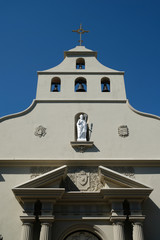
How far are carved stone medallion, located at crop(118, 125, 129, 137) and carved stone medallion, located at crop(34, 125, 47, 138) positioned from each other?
132 inches

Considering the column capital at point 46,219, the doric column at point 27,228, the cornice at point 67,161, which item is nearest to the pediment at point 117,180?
the cornice at point 67,161

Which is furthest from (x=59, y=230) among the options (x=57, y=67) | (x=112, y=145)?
(x=57, y=67)

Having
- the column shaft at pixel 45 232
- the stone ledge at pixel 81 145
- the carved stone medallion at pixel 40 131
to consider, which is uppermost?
the carved stone medallion at pixel 40 131

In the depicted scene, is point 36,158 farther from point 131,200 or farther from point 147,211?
point 147,211

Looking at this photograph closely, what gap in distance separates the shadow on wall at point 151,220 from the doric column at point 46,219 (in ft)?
11.6

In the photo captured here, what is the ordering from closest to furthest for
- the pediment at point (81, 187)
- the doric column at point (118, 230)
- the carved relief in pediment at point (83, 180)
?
1. the doric column at point (118, 230)
2. the pediment at point (81, 187)
3. the carved relief in pediment at point (83, 180)

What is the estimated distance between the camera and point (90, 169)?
1082 cm

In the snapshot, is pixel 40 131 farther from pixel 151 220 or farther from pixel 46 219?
pixel 151 220

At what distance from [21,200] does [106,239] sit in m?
3.40

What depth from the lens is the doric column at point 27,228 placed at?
9.04m

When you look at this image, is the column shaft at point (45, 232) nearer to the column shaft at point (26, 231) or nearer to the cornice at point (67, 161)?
the column shaft at point (26, 231)

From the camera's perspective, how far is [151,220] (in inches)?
390

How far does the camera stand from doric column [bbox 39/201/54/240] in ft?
29.7

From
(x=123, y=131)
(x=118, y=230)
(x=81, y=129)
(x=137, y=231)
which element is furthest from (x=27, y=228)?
(x=123, y=131)
